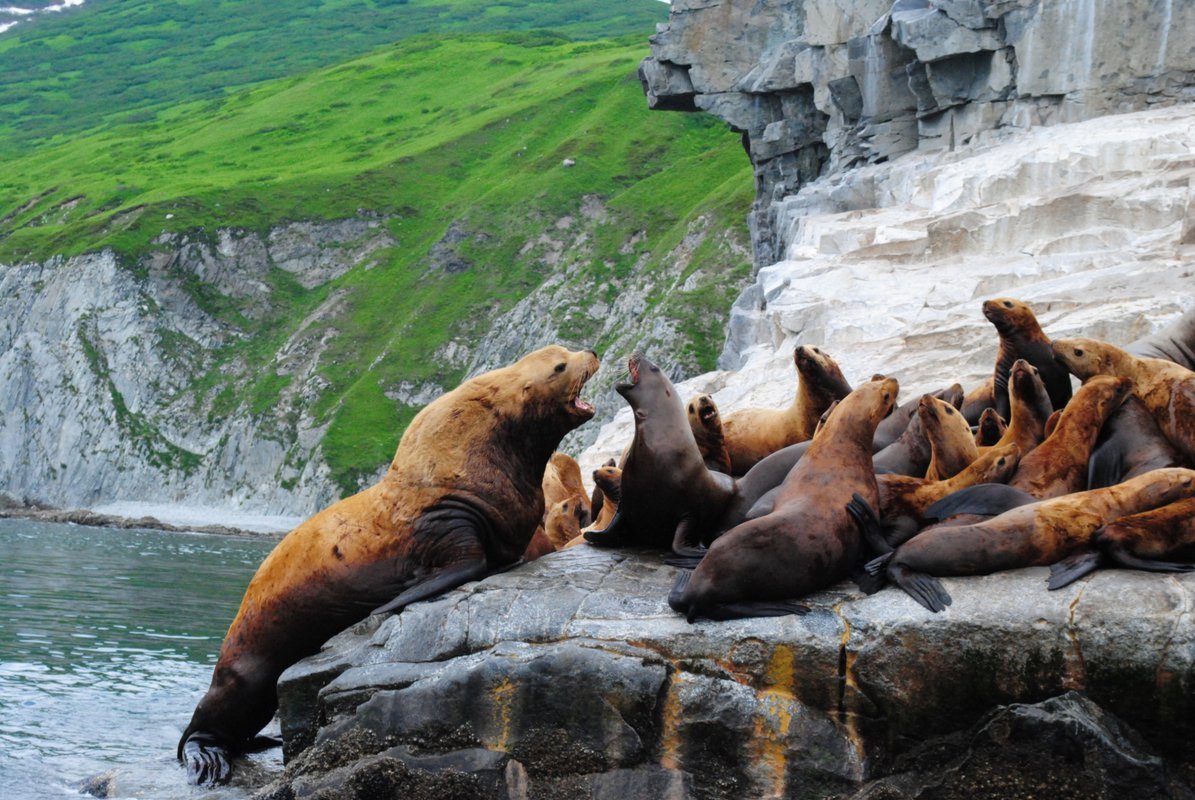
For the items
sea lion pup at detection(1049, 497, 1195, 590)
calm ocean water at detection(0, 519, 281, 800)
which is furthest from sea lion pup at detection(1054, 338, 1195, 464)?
calm ocean water at detection(0, 519, 281, 800)

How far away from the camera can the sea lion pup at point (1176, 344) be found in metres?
10.0

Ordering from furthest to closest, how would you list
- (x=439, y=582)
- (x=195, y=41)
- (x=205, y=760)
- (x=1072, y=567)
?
1. (x=195, y=41)
2. (x=205, y=760)
3. (x=439, y=582)
4. (x=1072, y=567)

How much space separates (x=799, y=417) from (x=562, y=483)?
2.70m

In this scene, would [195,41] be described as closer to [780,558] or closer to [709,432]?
[709,432]

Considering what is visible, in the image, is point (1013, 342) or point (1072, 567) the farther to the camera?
point (1013, 342)

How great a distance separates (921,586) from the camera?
647 cm

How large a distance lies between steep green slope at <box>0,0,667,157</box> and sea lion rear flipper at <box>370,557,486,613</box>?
12603 centimetres

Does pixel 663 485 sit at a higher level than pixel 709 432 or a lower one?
higher

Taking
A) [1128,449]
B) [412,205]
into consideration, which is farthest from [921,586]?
[412,205]

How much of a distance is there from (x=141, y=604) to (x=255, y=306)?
5887 centimetres

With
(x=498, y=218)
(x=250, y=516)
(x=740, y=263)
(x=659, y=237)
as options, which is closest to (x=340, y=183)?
(x=498, y=218)

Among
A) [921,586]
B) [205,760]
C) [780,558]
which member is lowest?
[205,760]

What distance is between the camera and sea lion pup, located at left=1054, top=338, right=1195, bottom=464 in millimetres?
7797

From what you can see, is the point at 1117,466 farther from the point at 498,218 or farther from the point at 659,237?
the point at 498,218
